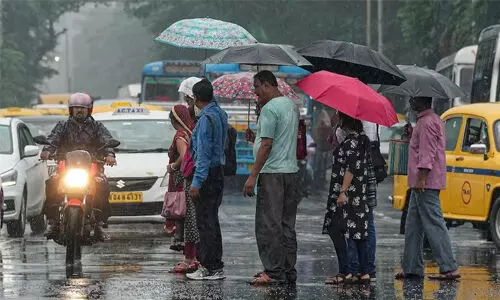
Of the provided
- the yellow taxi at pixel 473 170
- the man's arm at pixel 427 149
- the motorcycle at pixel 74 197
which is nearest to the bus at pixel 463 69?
the yellow taxi at pixel 473 170

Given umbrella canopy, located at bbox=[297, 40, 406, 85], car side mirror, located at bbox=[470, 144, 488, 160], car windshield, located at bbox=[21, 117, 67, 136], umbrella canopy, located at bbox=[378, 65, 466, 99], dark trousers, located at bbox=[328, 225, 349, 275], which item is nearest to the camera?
dark trousers, located at bbox=[328, 225, 349, 275]

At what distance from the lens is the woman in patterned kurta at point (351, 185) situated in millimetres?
12242

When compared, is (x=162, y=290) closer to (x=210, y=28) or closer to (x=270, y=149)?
(x=270, y=149)

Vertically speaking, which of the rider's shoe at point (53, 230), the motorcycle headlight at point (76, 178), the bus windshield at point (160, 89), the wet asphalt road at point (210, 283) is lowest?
the wet asphalt road at point (210, 283)

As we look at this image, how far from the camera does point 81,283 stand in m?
12.4

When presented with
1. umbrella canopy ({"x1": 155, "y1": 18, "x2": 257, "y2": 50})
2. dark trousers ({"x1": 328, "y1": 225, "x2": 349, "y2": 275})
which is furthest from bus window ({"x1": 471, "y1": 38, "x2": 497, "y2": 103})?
dark trousers ({"x1": 328, "y1": 225, "x2": 349, "y2": 275})

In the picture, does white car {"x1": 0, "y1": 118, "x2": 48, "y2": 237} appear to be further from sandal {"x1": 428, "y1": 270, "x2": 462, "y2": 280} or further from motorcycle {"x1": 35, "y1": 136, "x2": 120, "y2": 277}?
sandal {"x1": 428, "y1": 270, "x2": 462, "y2": 280}

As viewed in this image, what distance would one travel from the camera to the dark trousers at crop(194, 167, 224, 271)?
12.5 meters

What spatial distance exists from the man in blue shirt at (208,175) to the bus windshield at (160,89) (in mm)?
27820

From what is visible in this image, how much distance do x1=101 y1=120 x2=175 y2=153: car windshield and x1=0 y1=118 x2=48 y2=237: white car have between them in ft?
3.88

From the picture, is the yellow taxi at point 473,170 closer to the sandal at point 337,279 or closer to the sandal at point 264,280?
the sandal at point 337,279

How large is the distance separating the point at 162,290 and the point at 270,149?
1433mm

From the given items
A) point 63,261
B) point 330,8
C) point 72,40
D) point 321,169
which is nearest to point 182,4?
point 330,8

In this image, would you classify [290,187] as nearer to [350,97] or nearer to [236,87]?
[350,97]
